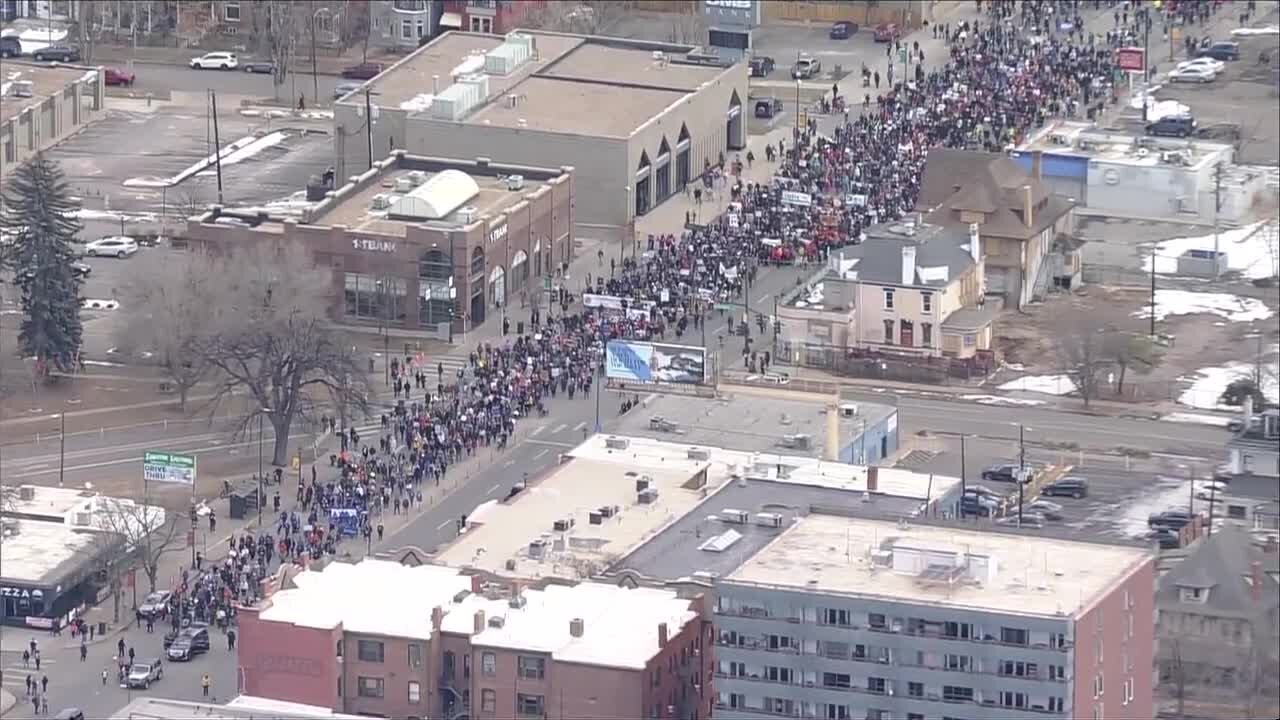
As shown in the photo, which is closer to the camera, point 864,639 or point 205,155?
point 864,639

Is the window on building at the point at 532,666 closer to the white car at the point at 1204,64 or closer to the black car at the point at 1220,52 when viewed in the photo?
the white car at the point at 1204,64

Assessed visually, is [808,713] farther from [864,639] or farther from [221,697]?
[221,697]

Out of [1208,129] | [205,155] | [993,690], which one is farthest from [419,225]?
[993,690]

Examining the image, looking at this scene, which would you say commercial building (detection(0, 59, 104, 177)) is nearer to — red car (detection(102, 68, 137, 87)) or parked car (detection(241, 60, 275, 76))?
red car (detection(102, 68, 137, 87))

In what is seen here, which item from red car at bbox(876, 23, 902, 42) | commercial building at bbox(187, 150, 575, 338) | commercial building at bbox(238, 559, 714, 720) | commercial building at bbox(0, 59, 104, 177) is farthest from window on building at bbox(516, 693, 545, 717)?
red car at bbox(876, 23, 902, 42)

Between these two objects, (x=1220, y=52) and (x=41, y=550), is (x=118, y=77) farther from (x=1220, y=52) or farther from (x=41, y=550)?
(x=41, y=550)

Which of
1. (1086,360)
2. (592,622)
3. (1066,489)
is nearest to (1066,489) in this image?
(1066,489)
